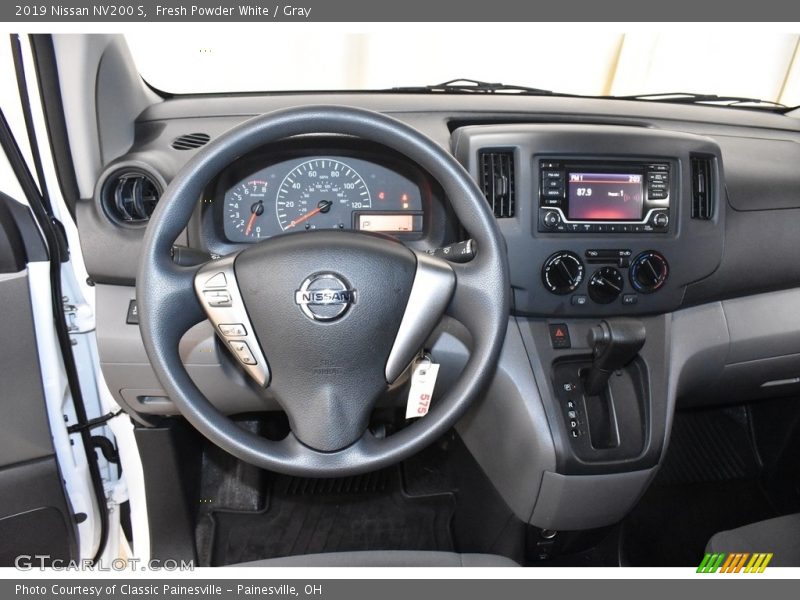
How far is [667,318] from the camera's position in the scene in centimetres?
123

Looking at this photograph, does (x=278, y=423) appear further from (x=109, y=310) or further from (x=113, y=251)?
(x=113, y=251)

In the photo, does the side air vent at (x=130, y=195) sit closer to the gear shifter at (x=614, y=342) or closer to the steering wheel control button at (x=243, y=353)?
the steering wheel control button at (x=243, y=353)

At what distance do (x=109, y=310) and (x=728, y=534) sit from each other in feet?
4.34

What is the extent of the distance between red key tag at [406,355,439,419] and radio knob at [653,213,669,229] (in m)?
0.55

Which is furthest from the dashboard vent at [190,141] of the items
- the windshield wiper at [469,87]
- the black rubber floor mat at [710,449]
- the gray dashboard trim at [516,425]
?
the black rubber floor mat at [710,449]

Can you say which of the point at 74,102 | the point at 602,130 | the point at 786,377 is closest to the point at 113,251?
the point at 74,102

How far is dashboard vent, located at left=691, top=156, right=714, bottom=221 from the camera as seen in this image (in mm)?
1164

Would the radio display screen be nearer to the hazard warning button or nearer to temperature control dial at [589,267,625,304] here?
temperature control dial at [589,267,625,304]

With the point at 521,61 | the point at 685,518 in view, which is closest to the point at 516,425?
the point at 685,518

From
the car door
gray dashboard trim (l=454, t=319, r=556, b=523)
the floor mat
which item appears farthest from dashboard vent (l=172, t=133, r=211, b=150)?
the floor mat

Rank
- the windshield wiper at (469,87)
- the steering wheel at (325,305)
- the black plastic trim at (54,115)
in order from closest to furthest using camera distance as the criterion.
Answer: the steering wheel at (325,305) < the black plastic trim at (54,115) < the windshield wiper at (469,87)

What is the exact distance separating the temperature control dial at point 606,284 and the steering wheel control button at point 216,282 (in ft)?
2.29

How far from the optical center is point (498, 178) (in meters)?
1.08

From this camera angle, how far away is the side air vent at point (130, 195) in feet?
3.53
